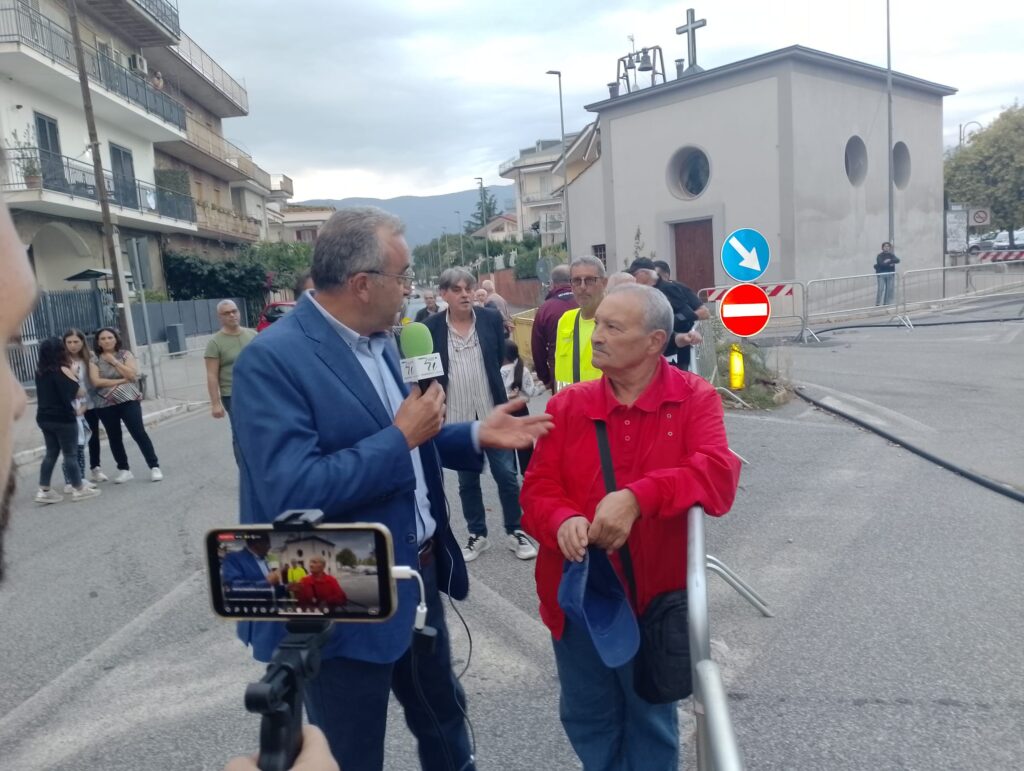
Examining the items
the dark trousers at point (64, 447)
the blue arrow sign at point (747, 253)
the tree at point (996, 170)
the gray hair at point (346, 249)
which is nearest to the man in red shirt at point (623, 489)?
the gray hair at point (346, 249)

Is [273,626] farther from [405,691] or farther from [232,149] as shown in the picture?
[232,149]

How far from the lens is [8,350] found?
985 millimetres

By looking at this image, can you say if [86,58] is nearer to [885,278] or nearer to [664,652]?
[885,278]

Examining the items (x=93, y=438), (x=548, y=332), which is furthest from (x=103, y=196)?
(x=548, y=332)

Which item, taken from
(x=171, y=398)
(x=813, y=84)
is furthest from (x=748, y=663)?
(x=813, y=84)

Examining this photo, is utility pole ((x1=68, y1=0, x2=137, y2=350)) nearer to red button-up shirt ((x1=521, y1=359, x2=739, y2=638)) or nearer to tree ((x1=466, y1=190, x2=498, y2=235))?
red button-up shirt ((x1=521, y1=359, x2=739, y2=638))

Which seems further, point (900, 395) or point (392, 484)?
point (900, 395)

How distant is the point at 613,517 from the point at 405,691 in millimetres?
933

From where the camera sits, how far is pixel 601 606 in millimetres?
2645

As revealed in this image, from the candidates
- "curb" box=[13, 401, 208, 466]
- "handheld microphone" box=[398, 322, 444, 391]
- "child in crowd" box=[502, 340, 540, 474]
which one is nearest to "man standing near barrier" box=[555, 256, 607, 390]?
"child in crowd" box=[502, 340, 540, 474]

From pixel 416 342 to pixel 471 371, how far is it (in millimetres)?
2738

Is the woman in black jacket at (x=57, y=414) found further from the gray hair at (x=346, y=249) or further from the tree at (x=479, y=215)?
the tree at (x=479, y=215)

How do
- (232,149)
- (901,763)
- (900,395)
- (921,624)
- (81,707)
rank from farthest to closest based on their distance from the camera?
1. (232,149)
2. (900,395)
3. (921,624)
4. (81,707)
5. (901,763)

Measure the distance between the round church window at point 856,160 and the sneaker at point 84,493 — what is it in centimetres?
2678
